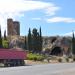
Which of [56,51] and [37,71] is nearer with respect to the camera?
[37,71]

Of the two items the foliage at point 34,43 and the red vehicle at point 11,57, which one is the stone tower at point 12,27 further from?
the red vehicle at point 11,57

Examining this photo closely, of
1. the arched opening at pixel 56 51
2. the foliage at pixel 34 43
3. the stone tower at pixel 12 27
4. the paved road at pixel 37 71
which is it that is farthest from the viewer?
the stone tower at pixel 12 27

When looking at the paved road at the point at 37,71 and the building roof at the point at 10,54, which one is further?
the building roof at the point at 10,54

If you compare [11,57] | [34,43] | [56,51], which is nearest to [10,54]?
[11,57]

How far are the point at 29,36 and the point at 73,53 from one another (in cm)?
1393

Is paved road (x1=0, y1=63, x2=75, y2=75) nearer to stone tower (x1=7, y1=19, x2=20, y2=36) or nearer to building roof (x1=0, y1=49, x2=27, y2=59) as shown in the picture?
building roof (x1=0, y1=49, x2=27, y2=59)

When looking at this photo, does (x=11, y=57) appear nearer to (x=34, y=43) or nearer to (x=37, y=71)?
(x=37, y=71)

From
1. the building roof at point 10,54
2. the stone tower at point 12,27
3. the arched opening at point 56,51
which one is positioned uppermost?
the stone tower at point 12,27

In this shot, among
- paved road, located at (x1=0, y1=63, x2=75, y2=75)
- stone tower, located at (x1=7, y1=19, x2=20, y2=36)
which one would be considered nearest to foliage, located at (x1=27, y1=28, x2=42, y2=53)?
stone tower, located at (x1=7, y1=19, x2=20, y2=36)

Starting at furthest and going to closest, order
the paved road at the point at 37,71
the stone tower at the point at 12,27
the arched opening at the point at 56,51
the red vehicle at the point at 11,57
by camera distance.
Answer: the stone tower at the point at 12,27 < the arched opening at the point at 56,51 < the red vehicle at the point at 11,57 < the paved road at the point at 37,71

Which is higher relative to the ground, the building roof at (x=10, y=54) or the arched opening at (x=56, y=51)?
the building roof at (x=10, y=54)

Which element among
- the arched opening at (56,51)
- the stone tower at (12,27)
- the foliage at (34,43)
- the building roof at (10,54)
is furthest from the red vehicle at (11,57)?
the stone tower at (12,27)

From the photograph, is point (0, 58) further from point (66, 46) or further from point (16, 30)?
point (16, 30)

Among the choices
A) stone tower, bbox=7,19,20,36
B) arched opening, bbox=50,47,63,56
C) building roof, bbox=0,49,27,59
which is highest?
stone tower, bbox=7,19,20,36
